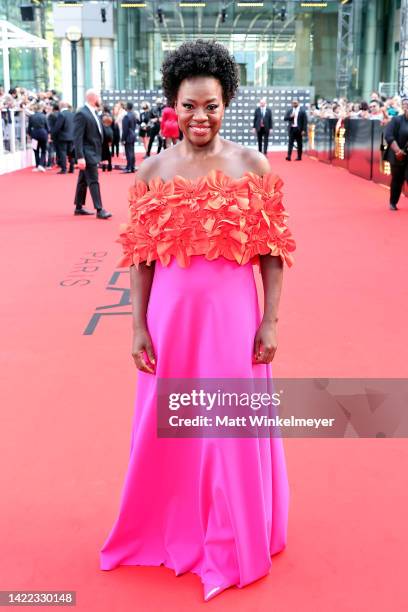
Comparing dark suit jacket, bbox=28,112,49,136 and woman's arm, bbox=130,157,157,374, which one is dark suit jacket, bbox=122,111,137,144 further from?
woman's arm, bbox=130,157,157,374

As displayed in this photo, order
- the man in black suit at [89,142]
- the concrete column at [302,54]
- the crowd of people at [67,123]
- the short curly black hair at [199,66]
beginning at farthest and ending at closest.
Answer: the concrete column at [302,54], the crowd of people at [67,123], the man in black suit at [89,142], the short curly black hair at [199,66]

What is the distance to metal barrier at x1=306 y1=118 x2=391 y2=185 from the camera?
48.1 feet

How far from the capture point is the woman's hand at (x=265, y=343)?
226cm

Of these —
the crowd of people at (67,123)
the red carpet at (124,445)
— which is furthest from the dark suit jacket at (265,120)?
the red carpet at (124,445)

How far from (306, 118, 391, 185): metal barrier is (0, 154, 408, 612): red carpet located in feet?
22.3

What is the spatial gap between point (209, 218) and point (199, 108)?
32 centimetres

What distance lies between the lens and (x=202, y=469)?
7.43ft

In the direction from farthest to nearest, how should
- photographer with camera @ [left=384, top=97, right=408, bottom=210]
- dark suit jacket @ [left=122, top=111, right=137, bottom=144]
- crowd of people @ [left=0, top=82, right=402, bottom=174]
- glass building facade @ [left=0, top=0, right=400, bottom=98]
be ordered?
glass building facade @ [left=0, top=0, right=400, bottom=98] → dark suit jacket @ [left=122, top=111, right=137, bottom=144] → crowd of people @ [left=0, top=82, right=402, bottom=174] → photographer with camera @ [left=384, top=97, right=408, bottom=210]

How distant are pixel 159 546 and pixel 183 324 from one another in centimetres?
78

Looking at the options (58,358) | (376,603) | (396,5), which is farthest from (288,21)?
(376,603)

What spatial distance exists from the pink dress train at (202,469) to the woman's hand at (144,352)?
3 centimetres

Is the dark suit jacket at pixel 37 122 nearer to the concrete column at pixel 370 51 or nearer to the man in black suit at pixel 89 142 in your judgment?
the man in black suit at pixel 89 142

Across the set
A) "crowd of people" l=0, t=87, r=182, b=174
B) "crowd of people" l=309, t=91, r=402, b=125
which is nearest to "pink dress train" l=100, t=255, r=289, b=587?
"crowd of people" l=309, t=91, r=402, b=125
